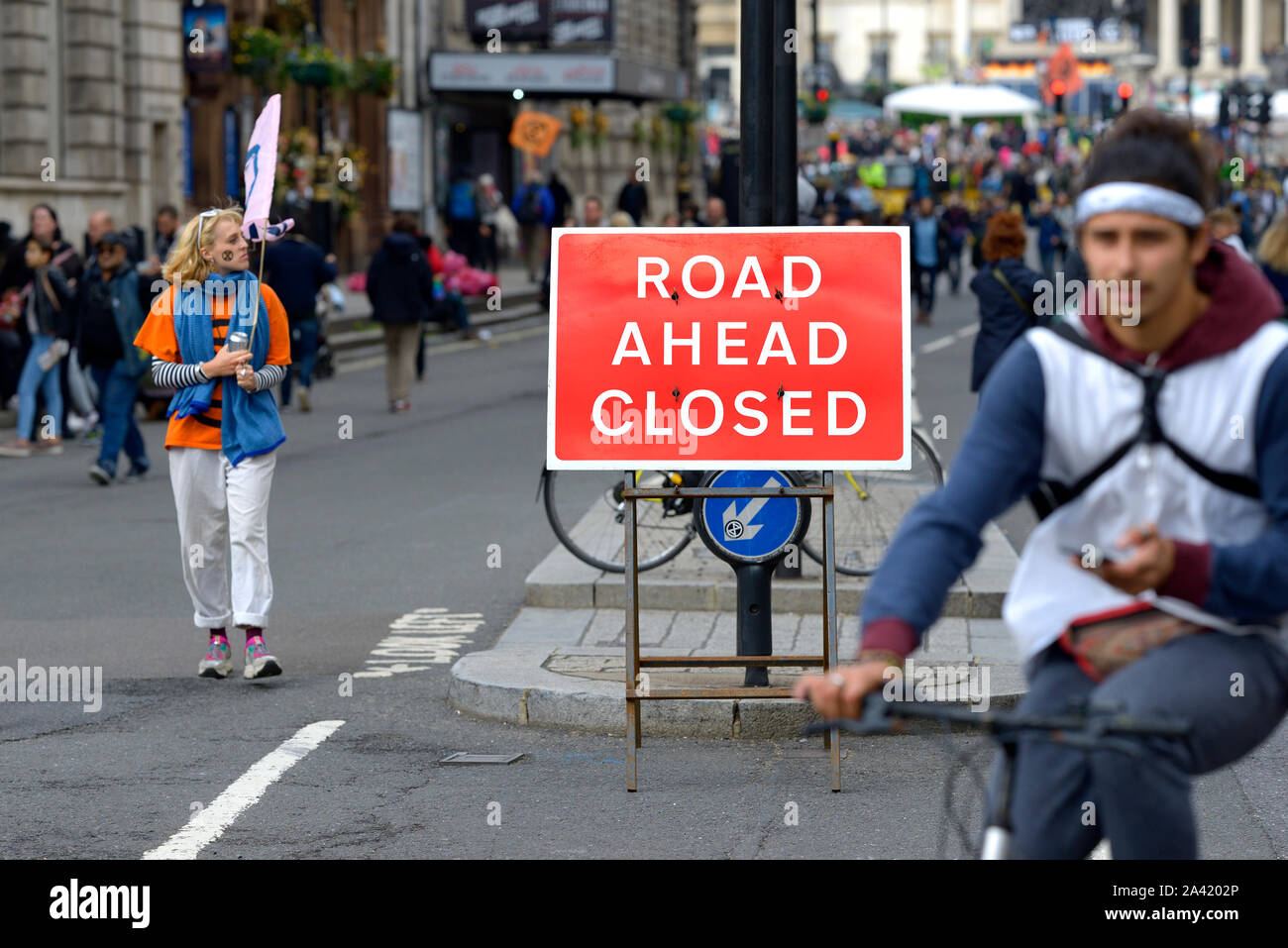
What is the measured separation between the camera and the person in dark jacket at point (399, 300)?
1925 centimetres

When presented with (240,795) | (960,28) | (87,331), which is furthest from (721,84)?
(240,795)

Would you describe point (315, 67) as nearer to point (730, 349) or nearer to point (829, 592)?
point (730, 349)

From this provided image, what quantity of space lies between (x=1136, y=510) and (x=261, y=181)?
5684 mm

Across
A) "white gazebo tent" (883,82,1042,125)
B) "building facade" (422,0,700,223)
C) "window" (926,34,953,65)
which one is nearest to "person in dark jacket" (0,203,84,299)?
"building facade" (422,0,700,223)

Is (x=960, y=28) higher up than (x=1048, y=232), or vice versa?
(x=960, y=28)

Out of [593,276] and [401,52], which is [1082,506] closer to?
[593,276]

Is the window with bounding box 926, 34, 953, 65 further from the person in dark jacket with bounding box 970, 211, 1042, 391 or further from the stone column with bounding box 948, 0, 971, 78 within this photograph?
the person in dark jacket with bounding box 970, 211, 1042, 391

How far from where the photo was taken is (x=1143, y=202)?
3184mm

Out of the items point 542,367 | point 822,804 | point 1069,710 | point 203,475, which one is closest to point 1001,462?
point 1069,710

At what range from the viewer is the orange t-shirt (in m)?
8.46

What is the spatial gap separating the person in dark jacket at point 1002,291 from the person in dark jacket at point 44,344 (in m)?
7.21

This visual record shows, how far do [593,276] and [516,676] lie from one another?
1.68 metres

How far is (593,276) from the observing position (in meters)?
6.82

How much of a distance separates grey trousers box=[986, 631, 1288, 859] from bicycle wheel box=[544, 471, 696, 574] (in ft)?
20.1
